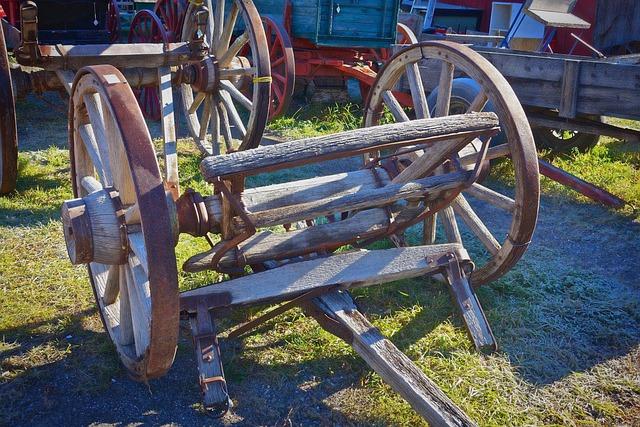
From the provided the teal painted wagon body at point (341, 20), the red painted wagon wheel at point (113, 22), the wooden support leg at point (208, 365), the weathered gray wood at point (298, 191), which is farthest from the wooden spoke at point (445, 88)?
the red painted wagon wheel at point (113, 22)

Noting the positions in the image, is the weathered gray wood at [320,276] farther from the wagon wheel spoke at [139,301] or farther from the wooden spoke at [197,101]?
the wooden spoke at [197,101]

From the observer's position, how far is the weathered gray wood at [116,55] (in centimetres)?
394

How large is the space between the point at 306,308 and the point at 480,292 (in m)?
1.21

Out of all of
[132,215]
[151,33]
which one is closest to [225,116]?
[151,33]

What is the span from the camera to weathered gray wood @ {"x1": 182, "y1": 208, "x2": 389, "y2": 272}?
103 inches

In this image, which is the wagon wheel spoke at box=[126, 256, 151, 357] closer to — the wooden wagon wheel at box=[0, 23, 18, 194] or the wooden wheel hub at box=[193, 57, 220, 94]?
the wooden wagon wheel at box=[0, 23, 18, 194]

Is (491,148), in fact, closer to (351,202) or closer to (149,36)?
(351,202)

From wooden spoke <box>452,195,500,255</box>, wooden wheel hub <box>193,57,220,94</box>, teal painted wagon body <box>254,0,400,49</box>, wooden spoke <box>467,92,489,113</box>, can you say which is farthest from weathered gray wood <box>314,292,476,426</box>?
teal painted wagon body <box>254,0,400,49</box>

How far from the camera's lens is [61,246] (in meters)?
3.74

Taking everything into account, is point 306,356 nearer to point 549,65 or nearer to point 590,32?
point 549,65

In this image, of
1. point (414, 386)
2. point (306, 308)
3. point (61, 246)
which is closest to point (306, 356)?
point (306, 308)

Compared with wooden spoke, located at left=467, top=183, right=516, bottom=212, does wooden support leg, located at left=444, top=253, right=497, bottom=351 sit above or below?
below

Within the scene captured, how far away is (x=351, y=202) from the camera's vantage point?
8.26 ft

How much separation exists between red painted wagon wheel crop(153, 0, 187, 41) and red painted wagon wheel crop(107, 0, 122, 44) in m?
0.91
